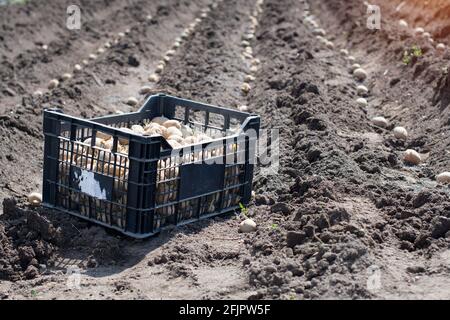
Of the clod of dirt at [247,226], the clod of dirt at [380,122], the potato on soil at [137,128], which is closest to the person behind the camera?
the clod of dirt at [247,226]

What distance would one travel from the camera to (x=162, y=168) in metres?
6.70

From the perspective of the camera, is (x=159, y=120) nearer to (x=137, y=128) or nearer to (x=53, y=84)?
(x=137, y=128)

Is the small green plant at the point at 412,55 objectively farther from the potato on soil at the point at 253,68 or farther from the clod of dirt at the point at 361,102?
the potato on soil at the point at 253,68

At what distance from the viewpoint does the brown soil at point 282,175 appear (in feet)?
19.4

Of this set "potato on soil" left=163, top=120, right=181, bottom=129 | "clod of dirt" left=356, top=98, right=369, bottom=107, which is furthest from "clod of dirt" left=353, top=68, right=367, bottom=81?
"potato on soil" left=163, top=120, right=181, bottom=129

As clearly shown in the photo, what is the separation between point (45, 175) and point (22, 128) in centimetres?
245

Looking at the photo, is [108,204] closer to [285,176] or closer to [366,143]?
[285,176]

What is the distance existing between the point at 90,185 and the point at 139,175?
1.90ft

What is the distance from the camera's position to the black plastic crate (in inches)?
261

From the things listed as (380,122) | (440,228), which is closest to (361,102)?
(380,122)

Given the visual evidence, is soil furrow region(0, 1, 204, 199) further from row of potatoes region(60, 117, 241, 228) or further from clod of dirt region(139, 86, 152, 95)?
row of potatoes region(60, 117, 241, 228)

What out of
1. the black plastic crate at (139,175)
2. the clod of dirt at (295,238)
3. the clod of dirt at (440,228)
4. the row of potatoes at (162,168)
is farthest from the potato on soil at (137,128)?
the clod of dirt at (440,228)

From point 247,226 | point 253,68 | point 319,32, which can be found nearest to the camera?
point 247,226

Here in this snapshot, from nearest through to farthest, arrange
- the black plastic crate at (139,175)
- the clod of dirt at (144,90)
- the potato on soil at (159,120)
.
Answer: the black plastic crate at (139,175), the potato on soil at (159,120), the clod of dirt at (144,90)
